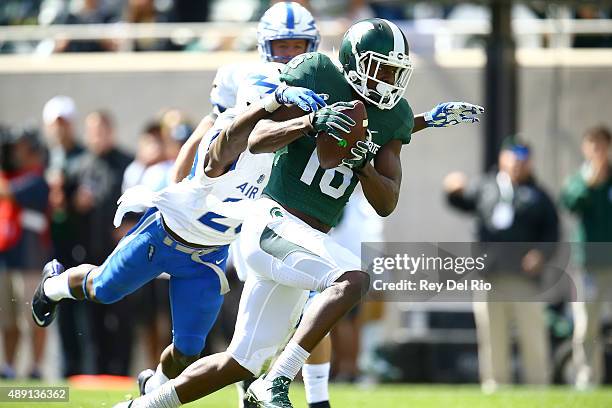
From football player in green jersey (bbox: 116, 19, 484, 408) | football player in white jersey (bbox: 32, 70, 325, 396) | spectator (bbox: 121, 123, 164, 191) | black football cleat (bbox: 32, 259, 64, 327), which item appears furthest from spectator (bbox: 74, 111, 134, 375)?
football player in green jersey (bbox: 116, 19, 484, 408)

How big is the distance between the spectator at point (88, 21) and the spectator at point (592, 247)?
478cm

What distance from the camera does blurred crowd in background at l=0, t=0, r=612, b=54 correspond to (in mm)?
11406

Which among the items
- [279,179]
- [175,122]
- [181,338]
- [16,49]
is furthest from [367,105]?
[16,49]

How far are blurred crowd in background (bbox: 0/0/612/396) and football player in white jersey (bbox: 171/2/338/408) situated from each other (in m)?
3.14

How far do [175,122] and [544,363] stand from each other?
350 centimetres

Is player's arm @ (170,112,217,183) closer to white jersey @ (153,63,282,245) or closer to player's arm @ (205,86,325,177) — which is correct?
white jersey @ (153,63,282,245)

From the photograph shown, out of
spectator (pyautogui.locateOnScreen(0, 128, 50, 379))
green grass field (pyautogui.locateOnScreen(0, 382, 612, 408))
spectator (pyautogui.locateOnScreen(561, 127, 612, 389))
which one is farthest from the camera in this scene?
spectator (pyautogui.locateOnScreen(0, 128, 50, 379))

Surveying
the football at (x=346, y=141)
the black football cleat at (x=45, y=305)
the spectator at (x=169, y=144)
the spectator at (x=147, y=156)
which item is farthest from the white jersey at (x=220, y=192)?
the spectator at (x=147, y=156)

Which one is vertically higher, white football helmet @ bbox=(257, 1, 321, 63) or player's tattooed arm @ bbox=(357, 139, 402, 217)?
white football helmet @ bbox=(257, 1, 321, 63)

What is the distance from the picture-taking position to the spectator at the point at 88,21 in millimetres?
12133

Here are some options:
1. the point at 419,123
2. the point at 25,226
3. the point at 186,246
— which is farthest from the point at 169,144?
the point at 419,123

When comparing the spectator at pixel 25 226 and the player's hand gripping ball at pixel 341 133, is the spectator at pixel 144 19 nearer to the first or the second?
the spectator at pixel 25 226

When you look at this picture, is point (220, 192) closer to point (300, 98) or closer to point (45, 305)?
point (300, 98)

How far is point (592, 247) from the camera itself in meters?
9.91
